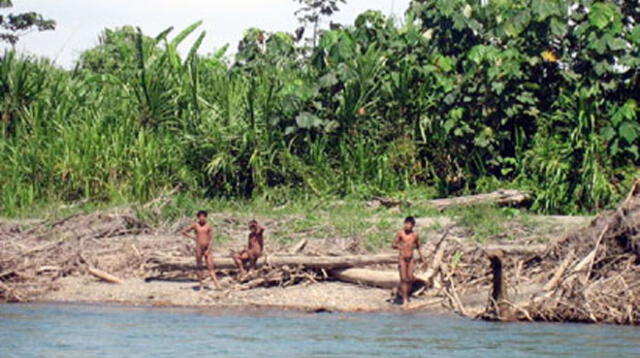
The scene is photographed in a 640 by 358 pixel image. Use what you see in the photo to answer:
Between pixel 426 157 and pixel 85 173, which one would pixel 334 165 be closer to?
pixel 426 157

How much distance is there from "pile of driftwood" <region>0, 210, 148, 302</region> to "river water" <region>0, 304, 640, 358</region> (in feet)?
4.06

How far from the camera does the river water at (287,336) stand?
10.4 meters

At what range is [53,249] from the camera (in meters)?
15.0

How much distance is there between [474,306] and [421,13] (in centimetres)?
698

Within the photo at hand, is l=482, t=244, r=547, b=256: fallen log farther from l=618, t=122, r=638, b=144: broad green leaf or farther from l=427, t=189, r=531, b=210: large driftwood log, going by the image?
l=618, t=122, r=638, b=144: broad green leaf

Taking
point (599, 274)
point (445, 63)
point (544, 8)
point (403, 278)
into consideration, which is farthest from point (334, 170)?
point (599, 274)

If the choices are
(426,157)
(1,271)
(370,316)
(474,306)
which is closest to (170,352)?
(370,316)

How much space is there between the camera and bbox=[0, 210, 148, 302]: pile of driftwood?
14266mm

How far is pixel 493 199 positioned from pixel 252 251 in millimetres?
4255

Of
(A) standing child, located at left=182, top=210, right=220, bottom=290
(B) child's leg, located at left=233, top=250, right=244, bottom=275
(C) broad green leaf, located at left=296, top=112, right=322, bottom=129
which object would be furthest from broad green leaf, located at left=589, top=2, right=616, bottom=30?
(A) standing child, located at left=182, top=210, right=220, bottom=290

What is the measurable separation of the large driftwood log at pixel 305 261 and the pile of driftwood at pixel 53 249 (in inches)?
34.2

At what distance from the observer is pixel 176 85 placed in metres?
18.8

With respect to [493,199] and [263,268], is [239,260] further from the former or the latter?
[493,199]

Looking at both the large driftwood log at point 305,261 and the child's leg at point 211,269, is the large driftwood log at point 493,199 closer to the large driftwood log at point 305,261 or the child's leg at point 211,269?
the large driftwood log at point 305,261
